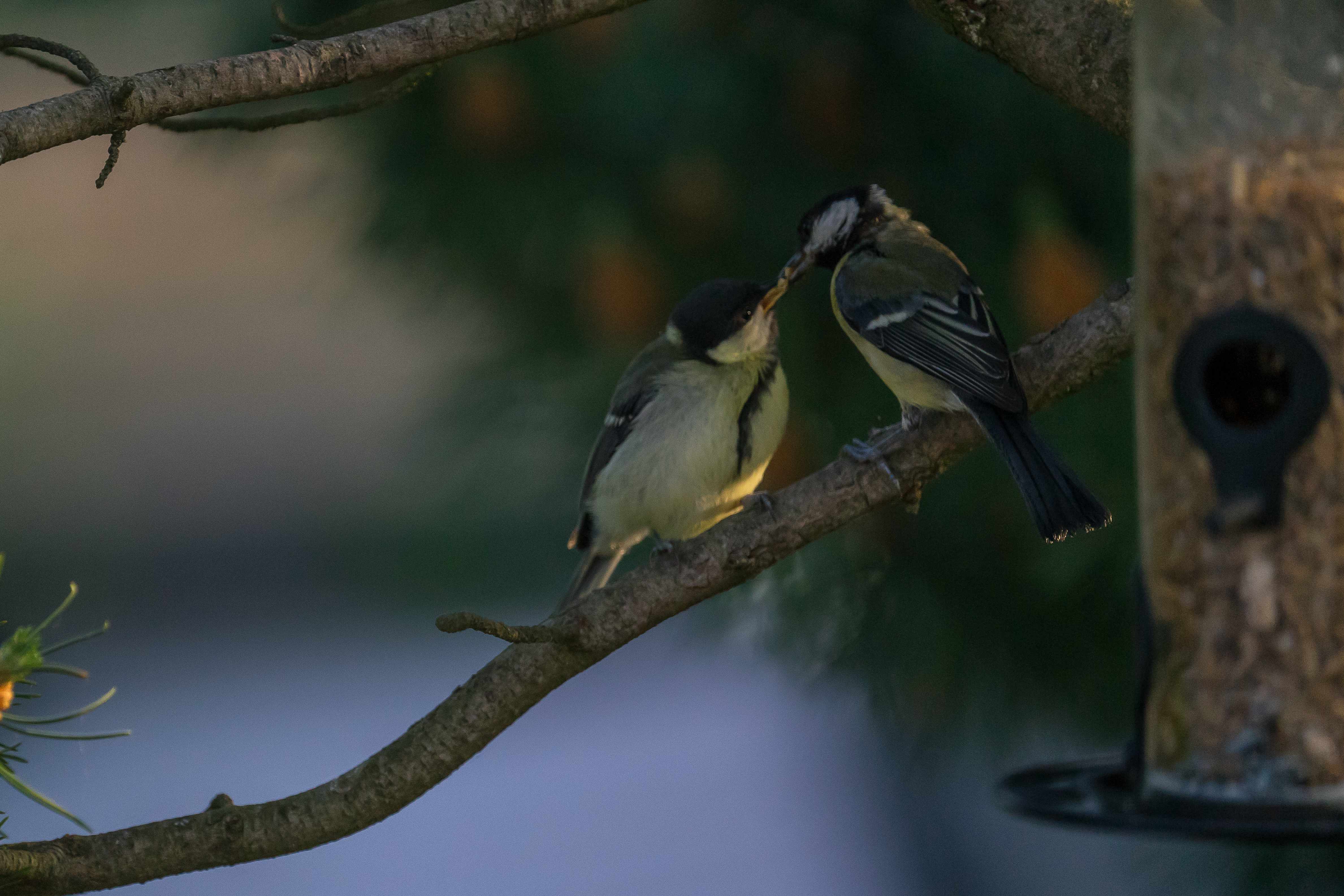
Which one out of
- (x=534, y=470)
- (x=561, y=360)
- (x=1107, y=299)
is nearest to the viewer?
(x=1107, y=299)

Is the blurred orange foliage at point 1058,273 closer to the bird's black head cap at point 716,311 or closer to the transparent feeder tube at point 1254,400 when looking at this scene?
the bird's black head cap at point 716,311

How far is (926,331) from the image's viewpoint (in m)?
2.34

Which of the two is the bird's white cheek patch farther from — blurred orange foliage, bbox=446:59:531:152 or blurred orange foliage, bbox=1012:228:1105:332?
blurred orange foliage, bbox=446:59:531:152

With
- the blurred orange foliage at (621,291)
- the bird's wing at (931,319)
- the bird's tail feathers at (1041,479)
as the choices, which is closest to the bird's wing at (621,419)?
the blurred orange foliage at (621,291)

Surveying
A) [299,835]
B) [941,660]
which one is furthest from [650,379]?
[299,835]

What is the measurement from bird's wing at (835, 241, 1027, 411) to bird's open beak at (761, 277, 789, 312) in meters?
0.10

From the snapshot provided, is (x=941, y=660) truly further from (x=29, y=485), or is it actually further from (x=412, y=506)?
(x=29, y=485)

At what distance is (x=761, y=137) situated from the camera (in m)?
2.23

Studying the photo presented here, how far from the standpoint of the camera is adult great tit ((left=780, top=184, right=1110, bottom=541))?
1924mm

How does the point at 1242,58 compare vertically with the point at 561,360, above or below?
below

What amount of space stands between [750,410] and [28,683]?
1.55 metres

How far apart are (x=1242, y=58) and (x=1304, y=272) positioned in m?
0.21

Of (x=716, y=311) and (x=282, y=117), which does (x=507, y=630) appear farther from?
(x=716, y=311)

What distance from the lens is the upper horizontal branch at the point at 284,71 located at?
1276mm
